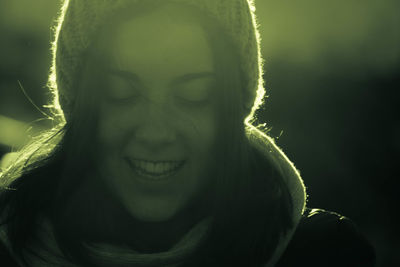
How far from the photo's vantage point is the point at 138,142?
215cm

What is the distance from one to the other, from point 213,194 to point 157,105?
425 millimetres

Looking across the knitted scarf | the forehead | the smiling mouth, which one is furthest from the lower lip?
the forehead

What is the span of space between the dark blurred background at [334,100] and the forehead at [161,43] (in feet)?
9.73

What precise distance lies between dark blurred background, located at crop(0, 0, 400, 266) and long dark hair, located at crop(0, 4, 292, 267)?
2.54 meters

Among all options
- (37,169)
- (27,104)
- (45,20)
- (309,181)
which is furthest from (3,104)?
(37,169)

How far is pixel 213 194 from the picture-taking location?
2.28 meters

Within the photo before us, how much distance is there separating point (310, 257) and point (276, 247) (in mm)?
141

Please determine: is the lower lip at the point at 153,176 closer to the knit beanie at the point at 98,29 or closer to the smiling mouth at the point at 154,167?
the smiling mouth at the point at 154,167

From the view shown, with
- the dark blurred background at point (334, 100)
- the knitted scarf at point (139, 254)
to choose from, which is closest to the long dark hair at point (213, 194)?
the knitted scarf at point (139, 254)

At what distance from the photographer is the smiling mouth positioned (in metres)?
2.18

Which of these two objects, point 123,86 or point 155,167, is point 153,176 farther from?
point 123,86

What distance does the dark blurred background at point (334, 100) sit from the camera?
6703 millimetres

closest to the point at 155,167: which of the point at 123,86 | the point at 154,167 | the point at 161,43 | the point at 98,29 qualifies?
the point at 154,167

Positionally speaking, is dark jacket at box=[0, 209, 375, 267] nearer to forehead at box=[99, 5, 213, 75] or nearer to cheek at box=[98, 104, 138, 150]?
cheek at box=[98, 104, 138, 150]
